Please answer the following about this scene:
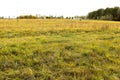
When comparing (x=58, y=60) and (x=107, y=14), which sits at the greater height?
(x=107, y=14)

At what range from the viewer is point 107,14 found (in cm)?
4272

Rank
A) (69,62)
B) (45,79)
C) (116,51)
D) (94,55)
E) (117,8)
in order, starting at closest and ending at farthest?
(45,79)
(69,62)
(94,55)
(116,51)
(117,8)

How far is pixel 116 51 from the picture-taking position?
1020cm

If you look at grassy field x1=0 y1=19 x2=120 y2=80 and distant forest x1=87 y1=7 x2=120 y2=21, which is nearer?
grassy field x1=0 y1=19 x2=120 y2=80

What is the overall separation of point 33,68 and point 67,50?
1959 mm

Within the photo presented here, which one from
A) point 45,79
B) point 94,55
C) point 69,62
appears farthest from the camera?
point 94,55

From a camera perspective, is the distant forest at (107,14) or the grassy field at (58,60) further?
the distant forest at (107,14)

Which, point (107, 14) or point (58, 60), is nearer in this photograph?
point (58, 60)

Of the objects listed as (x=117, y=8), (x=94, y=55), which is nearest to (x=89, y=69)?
(x=94, y=55)

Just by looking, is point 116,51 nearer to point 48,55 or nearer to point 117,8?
point 48,55

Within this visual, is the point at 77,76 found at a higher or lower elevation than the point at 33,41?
lower

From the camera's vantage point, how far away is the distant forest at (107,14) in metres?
40.7

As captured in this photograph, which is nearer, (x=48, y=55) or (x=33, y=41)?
(x=48, y=55)

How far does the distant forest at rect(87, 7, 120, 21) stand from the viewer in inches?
1601
